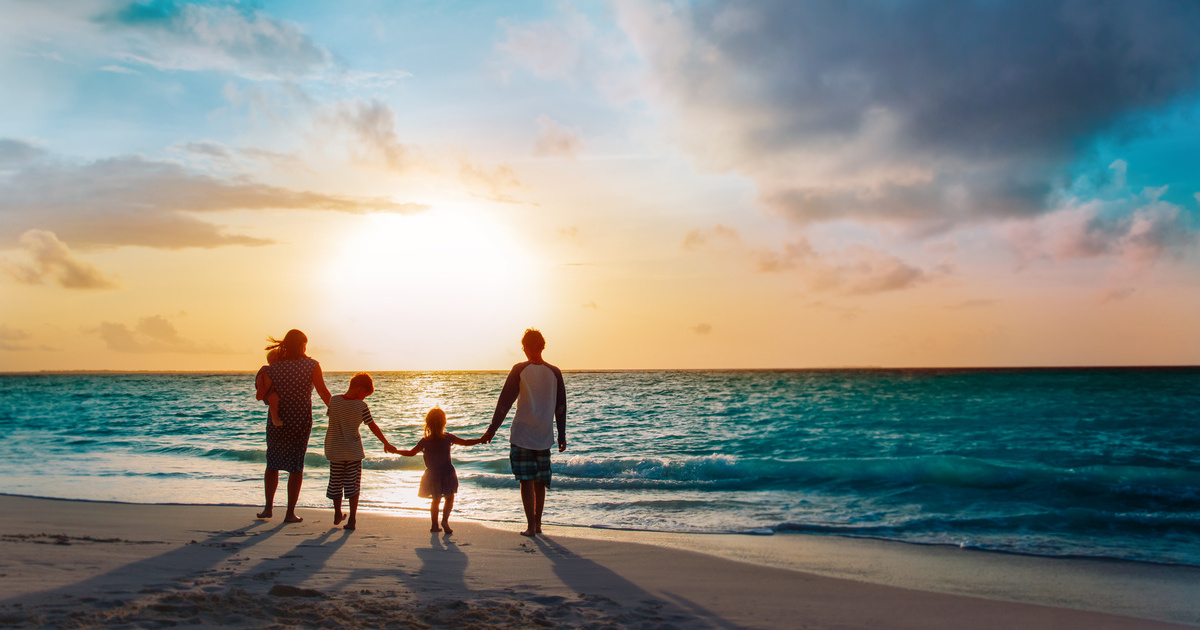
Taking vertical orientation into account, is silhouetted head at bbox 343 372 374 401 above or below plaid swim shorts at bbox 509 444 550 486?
above

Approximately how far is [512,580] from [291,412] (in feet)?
10.8

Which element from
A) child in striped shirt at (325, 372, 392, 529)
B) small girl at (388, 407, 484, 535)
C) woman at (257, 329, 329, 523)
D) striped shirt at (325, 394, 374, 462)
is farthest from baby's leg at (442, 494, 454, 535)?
woman at (257, 329, 329, 523)

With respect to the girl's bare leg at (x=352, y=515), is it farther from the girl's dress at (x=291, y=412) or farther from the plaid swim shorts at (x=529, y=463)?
the plaid swim shorts at (x=529, y=463)

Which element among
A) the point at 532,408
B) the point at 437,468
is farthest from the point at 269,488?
the point at 532,408

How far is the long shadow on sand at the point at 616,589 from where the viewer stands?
4336 mm

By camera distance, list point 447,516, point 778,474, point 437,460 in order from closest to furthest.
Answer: point 437,460, point 447,516, point 778,474

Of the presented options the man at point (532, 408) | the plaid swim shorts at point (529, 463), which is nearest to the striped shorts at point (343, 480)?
the man at point (532, 408)

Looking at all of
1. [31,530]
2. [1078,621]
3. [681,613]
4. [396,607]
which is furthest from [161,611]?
[1078,621]

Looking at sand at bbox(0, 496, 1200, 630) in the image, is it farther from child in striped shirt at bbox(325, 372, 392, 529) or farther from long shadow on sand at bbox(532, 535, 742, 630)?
child in striped shirt at bbox(325, 372, 392, 529)

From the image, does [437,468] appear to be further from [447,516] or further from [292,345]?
[292,345]

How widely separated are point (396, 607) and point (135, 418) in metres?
32.2

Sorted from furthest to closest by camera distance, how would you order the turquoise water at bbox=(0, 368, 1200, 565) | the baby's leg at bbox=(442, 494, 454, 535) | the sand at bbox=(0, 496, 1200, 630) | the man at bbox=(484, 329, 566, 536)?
the turquoise water at bbox=(0, 368, 1200, 565)
the baby's leg at bbox=(442, 494, 454, 535)
the man at bbox=(484, 329, 566, 536)
the sand at bbox=(0, 496, 1200, 630)

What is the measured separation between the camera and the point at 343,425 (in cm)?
693

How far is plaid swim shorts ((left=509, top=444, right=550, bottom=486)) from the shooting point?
676cm
